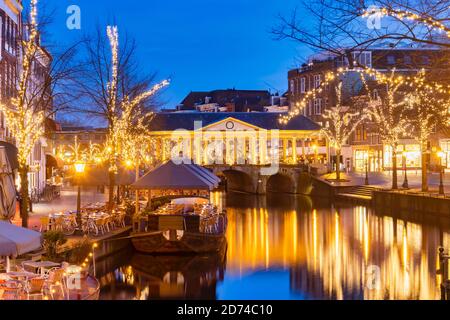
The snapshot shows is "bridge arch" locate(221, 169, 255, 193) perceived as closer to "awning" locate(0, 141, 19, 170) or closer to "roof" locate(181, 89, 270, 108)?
"roof" locate(181, 89, 270, 108)

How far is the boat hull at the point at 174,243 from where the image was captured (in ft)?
91.8

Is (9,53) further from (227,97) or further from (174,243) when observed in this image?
(227,97)

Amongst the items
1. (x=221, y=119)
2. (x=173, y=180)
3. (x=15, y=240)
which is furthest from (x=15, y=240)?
(x=221, y=119)

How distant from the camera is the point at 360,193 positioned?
61312 mm

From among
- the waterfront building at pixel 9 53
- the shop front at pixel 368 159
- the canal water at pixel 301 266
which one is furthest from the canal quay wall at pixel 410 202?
the shop front at pixel 368 159

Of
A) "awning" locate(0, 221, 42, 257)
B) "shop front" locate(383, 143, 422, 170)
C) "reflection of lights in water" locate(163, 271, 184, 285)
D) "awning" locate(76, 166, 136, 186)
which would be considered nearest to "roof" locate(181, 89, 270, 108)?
"shop front" locate(383, 143, 422, 170)

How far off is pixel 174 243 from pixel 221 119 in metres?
75.5

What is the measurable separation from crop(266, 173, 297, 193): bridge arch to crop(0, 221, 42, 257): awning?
71410mm

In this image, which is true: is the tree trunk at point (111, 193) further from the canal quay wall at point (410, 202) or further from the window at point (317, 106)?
the window at point (317, 106)

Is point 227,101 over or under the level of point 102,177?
over

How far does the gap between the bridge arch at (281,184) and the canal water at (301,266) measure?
42946mm

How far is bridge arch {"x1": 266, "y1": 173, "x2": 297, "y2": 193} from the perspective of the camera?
85.9m

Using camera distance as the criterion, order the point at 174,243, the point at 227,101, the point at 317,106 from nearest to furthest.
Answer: the point at 174,243
the point at 317,106
the point at 227,101
